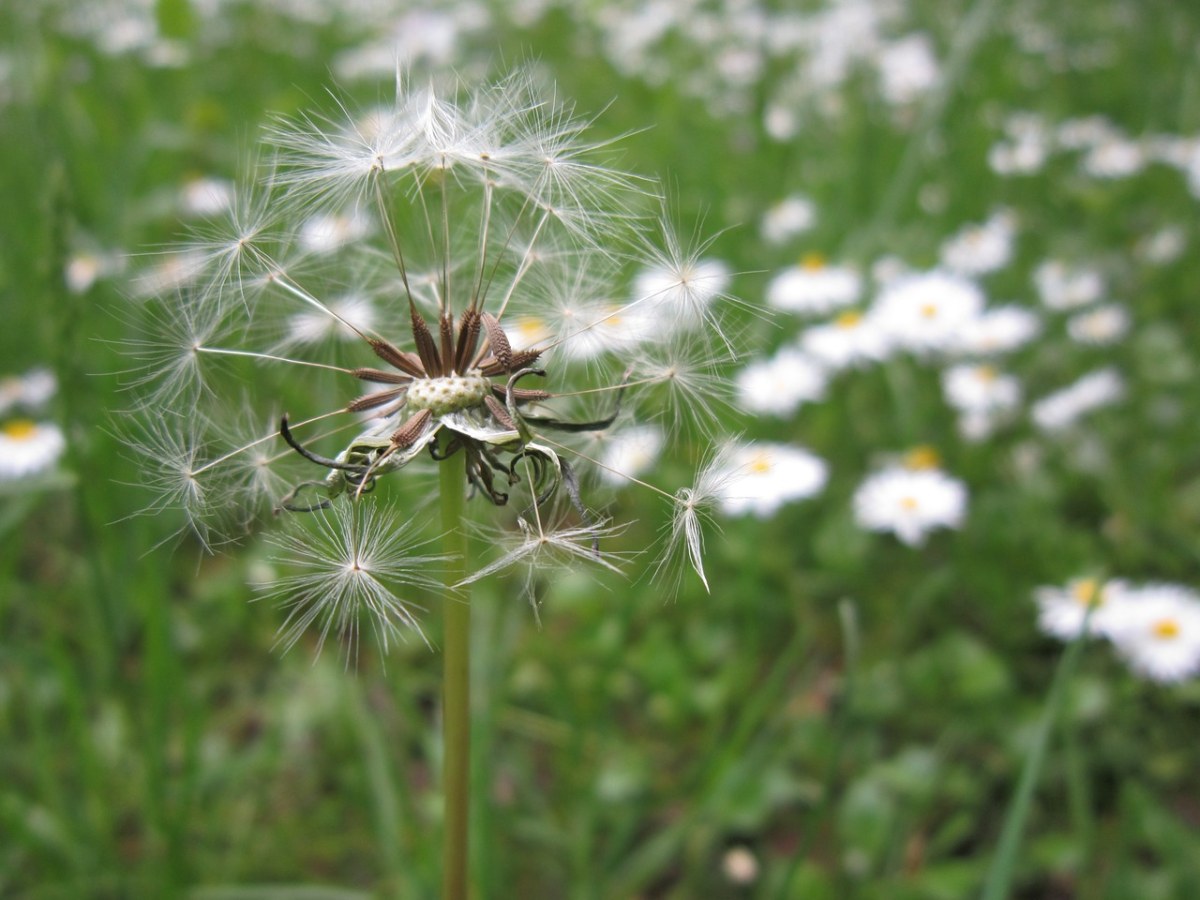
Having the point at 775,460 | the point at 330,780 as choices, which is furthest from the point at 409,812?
the point at 775,460

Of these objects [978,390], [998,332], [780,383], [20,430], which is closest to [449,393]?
[780,383]

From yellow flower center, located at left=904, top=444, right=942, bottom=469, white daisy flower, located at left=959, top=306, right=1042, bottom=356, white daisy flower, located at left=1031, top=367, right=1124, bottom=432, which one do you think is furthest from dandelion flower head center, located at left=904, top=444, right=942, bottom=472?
white daisy flower, located at left=959, top=306, right=1042, bottom=356

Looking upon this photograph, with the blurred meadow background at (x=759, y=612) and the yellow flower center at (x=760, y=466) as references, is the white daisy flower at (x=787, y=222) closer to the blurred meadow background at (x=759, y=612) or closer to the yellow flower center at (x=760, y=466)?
the blurred meadow background at (x=759, y=612)

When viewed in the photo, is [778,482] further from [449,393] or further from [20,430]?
[20,430]

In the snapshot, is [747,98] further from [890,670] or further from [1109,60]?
[890,670]

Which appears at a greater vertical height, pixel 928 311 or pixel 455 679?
pixel 928 311

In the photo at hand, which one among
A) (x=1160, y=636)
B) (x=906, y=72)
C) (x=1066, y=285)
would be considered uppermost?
(x=906, y=72)

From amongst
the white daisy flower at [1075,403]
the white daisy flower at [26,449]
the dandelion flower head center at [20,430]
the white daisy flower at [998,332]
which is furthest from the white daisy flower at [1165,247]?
the dandelion flower head center at [20,430]
